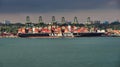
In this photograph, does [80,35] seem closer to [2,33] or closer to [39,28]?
[39,28]

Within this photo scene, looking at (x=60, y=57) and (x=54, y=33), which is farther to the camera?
(x=54, y=33)

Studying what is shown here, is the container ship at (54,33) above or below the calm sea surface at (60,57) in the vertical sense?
above

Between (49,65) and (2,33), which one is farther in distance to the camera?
(2,33)

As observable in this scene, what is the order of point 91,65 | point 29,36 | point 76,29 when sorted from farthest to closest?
point 76,29 → point 29,36 → point 91,65

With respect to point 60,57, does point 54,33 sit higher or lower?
higher

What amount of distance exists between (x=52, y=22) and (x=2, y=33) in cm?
1171

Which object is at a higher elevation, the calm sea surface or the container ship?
the container ship

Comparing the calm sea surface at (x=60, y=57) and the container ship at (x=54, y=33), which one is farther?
the container ship at (x=54, y=33)

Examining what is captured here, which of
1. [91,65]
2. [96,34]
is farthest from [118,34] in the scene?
[91,65]

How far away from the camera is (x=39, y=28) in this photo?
308ft

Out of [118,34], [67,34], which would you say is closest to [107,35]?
[118,34]

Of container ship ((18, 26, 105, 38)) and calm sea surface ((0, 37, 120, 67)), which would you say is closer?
calm sea surface ((0, 37, 120, 67))

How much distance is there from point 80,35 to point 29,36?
10.7 metres

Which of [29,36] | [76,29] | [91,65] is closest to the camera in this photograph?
[91,65]
